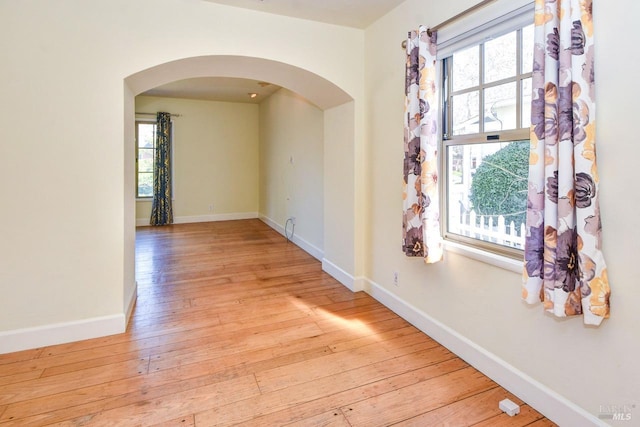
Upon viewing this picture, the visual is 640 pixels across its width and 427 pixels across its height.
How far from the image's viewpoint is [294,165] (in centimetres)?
579

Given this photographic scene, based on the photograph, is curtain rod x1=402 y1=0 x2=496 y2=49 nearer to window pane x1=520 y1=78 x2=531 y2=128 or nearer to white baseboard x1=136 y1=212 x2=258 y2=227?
window pane x1=520 y1=78 x2=531 y2=128

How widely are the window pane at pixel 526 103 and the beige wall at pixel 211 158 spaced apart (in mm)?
6663

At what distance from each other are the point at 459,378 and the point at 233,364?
1390 millimetres

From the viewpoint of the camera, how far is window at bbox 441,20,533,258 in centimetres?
200

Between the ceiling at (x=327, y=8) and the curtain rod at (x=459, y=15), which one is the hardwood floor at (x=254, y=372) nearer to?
the curtain rod at (x=459, y=15)

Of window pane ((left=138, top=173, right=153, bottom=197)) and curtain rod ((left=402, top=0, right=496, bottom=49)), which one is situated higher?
curtain rod ((left=402, top=0, right=496, bottom=49))

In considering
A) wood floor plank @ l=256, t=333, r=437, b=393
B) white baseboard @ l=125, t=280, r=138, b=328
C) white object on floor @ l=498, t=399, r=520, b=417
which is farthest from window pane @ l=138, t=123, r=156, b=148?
white object on floor @ l=498, t=399, r=520, b=417

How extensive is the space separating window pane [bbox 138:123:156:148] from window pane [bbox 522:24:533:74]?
6.90 metres

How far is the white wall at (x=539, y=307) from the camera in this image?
1.48 m

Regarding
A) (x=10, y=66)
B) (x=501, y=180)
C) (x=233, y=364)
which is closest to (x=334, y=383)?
(x=233, y=364)

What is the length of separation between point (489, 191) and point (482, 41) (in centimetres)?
91

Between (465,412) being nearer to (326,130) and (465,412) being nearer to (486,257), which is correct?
(486,257)

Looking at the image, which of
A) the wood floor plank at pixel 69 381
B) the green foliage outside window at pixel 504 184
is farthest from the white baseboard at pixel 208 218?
the green foliage outside window at pixel 504 184

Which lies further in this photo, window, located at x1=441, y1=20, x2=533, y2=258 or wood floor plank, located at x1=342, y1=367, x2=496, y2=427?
window, located at x1=441, y1=20, x2=533, y2=258
